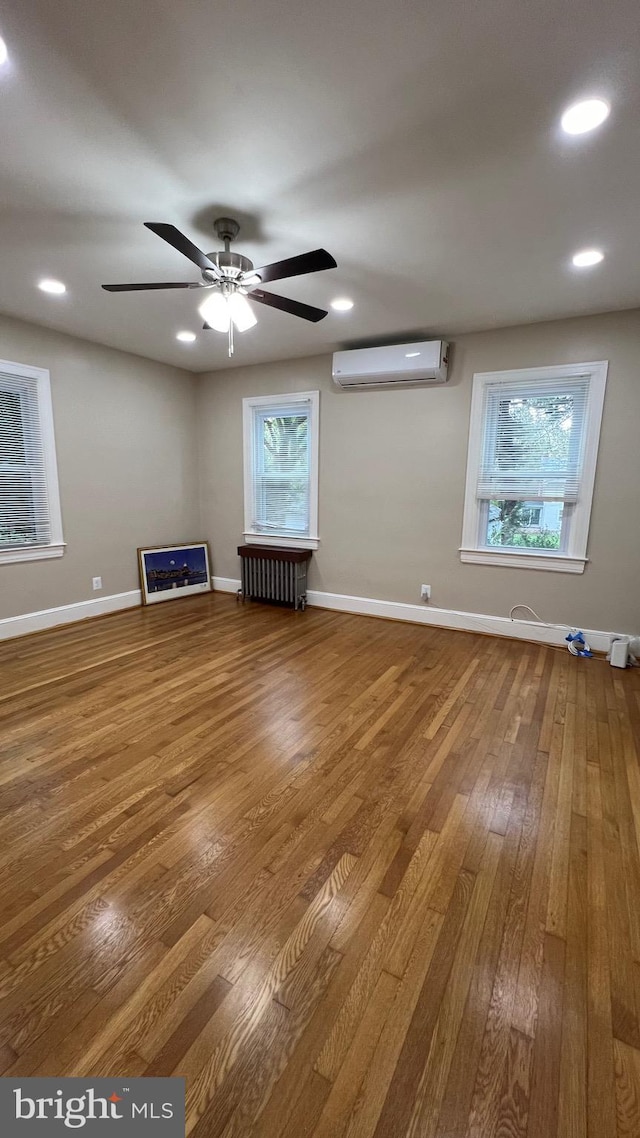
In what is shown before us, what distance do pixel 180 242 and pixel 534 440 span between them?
320 centimetres

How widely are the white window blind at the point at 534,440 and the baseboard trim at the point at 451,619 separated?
116 centimetres

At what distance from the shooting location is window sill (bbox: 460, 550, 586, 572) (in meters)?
3.88

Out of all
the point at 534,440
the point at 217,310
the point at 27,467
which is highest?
the point at 217,310

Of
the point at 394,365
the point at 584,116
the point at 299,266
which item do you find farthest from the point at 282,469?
the point at 584,116

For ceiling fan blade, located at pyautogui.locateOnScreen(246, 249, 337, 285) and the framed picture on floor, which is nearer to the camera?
ceiling fan blade, located at pyautogui.locateOnScreen(246, 249, 337, 285)

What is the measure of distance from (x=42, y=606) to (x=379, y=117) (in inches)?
173

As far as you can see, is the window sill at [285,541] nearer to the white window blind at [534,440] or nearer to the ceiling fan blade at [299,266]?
the white window blind at [534,440]

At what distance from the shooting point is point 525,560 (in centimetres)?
407

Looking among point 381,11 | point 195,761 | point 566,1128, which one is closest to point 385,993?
point 566,1128

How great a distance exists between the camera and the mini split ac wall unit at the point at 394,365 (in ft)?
13.1

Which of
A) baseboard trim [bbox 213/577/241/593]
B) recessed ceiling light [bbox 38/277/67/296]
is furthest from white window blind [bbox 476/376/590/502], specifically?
recessed ceiling light [bbox 38/277/67/296]

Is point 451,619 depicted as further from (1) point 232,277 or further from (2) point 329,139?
(2) point 329,139

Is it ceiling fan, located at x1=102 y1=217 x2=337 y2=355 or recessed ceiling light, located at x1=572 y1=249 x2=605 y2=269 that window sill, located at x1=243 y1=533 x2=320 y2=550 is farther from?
recessed ceiling light, located at x1=572 y1=249 x2=605 y2=269

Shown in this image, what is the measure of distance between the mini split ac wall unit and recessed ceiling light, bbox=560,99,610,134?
88.0 inches
